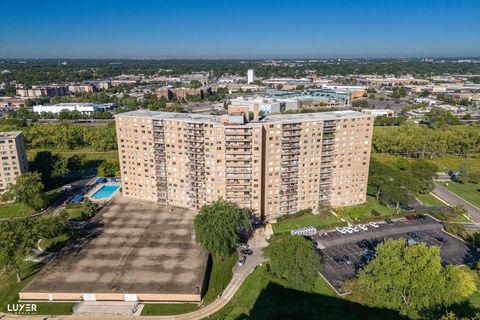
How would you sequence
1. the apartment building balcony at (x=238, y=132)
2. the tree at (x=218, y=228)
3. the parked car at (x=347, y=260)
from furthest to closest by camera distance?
the apartment building balcony at (x=238, y=132), the parked car at (x=347, y=260), the tree at (x=218, y=228)

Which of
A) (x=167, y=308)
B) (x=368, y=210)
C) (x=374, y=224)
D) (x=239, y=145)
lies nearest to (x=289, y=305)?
(x=167, y=308)

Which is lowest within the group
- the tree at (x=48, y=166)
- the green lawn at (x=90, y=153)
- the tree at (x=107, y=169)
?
the green lawn at (x=90, y=153)

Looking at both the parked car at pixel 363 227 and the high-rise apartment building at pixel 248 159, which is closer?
the high-rise apartment building at pixel 248 159

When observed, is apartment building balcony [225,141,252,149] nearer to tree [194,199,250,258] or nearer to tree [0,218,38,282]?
tree [194,199,250,258]

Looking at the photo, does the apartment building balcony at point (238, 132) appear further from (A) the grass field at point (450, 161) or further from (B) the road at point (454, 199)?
(A) the grass field at point (450, 161)

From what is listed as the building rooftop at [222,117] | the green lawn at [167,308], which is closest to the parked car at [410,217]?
the building rooftop at [222,117]

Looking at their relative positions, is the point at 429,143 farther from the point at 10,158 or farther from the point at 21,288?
the point at 10,158

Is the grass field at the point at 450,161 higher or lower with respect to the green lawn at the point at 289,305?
higher

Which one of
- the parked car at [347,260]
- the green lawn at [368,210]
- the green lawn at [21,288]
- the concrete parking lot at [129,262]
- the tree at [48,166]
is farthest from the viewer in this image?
the tree at [48,166]
